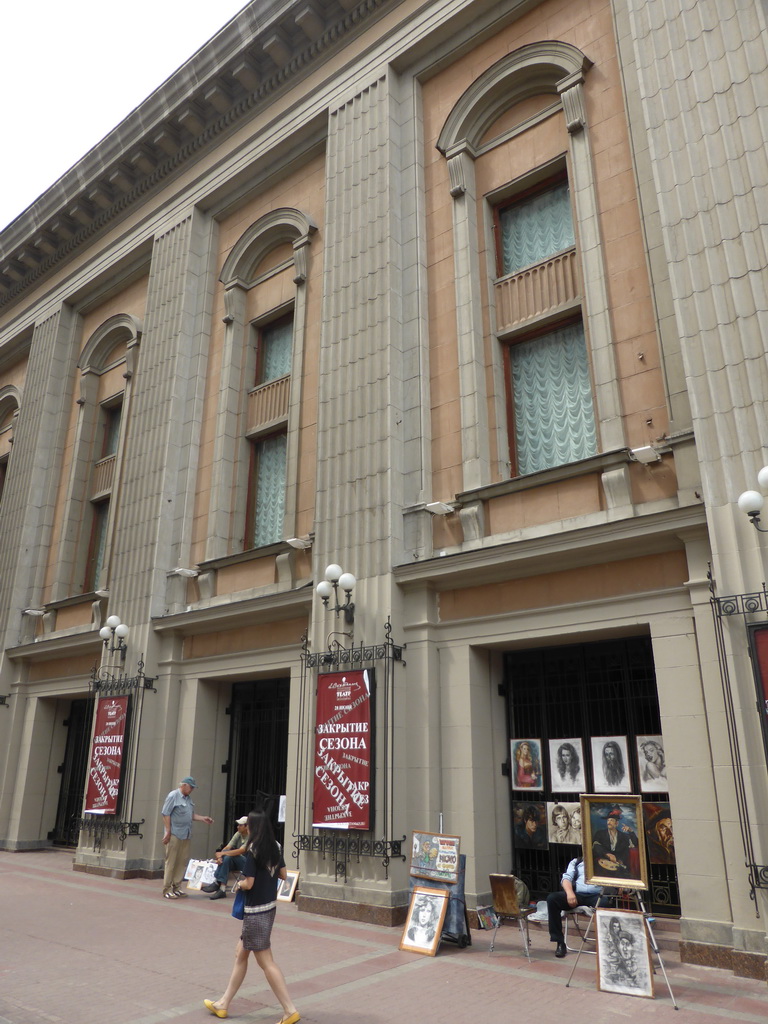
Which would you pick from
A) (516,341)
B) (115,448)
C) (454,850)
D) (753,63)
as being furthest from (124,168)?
(454,850)

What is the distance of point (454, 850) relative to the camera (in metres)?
9.23

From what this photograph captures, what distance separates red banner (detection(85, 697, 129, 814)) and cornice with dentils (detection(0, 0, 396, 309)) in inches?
516

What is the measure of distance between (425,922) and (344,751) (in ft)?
9.26

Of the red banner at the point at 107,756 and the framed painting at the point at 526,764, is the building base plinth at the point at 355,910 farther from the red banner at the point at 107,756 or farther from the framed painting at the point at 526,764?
the red banner at the point at 107,756

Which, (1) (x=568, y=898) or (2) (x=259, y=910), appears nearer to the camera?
(2) (x=259, y=910)

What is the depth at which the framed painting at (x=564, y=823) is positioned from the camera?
10.4m

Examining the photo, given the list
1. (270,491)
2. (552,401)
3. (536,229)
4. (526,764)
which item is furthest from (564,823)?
(536,229)

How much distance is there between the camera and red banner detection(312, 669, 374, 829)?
1084cm

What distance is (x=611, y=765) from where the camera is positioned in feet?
33.6

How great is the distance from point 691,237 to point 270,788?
11392mm

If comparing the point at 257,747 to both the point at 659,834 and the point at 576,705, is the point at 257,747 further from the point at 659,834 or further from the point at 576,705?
the point at 659,834

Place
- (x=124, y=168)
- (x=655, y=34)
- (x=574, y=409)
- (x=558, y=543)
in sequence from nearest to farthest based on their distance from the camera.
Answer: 1. (x=558, y=543)
2. (x=655, y=34)
3. (x=574, y=409)
4. (x=124, y=168)

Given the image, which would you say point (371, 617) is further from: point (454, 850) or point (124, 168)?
point (124, 168)

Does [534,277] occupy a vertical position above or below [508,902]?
above
